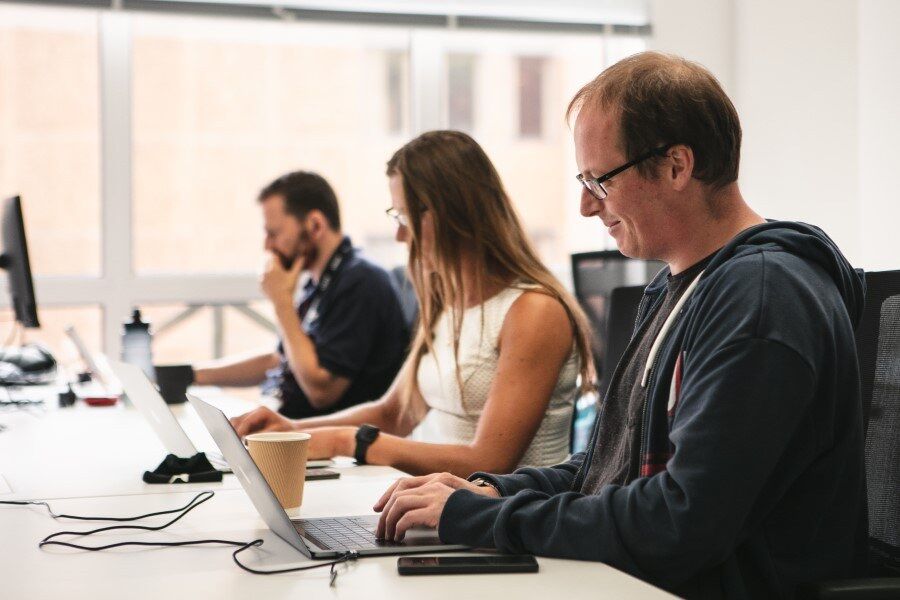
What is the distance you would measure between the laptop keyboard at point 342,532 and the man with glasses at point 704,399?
0.11 ft

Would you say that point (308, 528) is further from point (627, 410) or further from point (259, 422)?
point (259, 422)

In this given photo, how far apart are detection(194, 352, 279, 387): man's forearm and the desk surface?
1447mm

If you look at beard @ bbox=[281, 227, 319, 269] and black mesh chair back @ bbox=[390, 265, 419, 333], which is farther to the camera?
beard @ bbox=[281, 227, 319, 269]

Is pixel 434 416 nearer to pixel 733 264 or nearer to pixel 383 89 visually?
pixel 733 264

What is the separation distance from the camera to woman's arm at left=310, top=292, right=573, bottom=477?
1776 mm

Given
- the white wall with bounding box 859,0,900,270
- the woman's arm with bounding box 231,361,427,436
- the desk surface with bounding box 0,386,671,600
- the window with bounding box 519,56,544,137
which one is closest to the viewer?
the desk surface with bounding box 0,386,671,600

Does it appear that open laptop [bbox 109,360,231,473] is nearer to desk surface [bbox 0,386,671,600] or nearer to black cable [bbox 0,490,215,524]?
desk surface [bbox 0,386,671,600]

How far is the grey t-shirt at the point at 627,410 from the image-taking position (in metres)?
1.21

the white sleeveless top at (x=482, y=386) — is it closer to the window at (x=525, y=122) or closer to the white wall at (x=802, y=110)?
the white wall at (x=802, y=110)

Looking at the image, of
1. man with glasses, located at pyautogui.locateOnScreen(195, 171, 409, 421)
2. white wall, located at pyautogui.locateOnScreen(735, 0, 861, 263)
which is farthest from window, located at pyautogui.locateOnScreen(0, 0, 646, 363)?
white wall, located at pyautogui.locateOnScreen(735, 0, 861, 263)

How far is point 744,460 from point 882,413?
38 cm

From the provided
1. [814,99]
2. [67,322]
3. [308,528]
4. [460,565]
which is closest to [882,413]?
[460,565]

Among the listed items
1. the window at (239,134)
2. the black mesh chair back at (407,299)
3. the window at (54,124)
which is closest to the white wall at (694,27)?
the black mesh chair back at (407,299)

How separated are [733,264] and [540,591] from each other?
42cm
